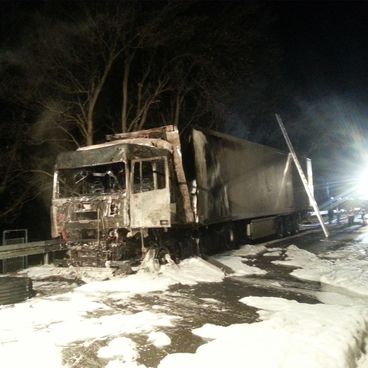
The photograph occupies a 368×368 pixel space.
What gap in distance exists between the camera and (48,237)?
22625mm

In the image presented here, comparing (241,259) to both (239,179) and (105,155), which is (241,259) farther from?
(105,155)

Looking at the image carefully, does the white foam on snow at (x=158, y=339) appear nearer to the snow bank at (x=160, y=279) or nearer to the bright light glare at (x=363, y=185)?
the snow bank at (x=160, y=279)

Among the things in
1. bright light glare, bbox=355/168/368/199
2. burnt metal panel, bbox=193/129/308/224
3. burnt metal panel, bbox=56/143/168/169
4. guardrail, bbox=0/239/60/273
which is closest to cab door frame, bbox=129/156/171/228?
burnt metal panel, bbox=56/143/168/169

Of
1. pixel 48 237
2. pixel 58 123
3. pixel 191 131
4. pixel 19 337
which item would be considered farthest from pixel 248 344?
pixel 48 237

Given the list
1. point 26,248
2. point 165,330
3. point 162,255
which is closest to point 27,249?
point 26,248

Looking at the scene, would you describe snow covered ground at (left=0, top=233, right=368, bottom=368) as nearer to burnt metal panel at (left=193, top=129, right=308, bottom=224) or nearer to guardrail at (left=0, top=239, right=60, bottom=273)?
guardrail at (left=0, top=239, right=60, bottom=273)

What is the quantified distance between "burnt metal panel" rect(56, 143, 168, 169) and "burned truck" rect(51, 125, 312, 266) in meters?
0.02

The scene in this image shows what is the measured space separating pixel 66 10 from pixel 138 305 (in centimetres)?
1300

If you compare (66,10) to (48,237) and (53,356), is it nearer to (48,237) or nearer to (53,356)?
(48,237)

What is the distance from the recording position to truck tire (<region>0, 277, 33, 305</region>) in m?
7.62

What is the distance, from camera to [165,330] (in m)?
6.30

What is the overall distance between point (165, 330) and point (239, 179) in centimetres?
943

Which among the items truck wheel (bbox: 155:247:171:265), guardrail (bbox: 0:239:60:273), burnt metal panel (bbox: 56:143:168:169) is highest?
burnt metal panel (bbox: 56:143:168:169)

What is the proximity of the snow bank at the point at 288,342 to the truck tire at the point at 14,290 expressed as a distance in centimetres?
346
